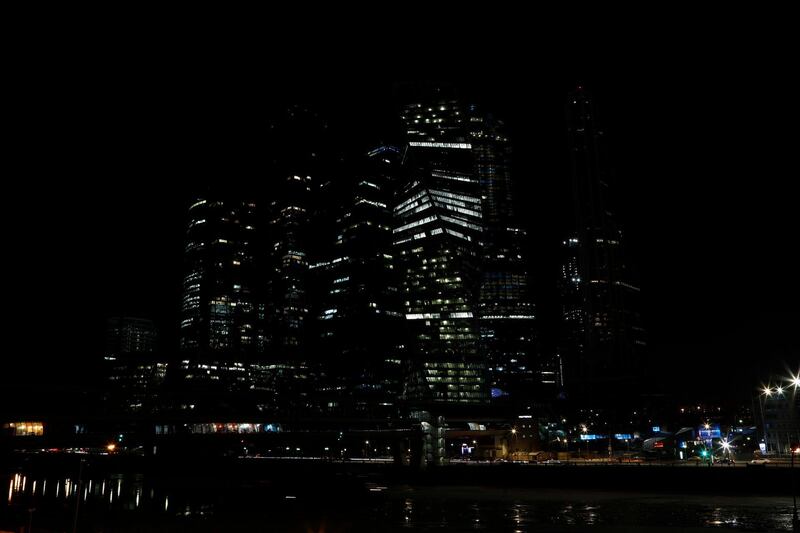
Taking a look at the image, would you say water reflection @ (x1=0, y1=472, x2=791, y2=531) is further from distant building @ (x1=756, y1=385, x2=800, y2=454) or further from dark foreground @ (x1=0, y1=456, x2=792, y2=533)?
distant building @ (x1=756, y1=385, x2=800, y2=454)

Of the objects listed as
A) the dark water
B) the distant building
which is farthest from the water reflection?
the distant building

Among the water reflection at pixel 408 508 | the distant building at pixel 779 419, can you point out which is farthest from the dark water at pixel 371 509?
the distant building at pixel 779 419

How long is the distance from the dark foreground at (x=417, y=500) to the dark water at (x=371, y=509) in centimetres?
11

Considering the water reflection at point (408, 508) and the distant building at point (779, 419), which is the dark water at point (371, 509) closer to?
the water reflection at point (408, 508)

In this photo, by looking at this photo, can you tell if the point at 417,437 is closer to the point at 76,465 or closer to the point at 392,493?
the point at 392,493

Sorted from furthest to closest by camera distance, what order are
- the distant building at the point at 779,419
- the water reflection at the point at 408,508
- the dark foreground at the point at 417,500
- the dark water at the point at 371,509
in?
the distant building at the point at 779,419, the water reflection at the point at 408,508, the dark foreground at the point at 417,500, the dark water at the point at 371,509

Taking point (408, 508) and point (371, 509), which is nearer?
point (408, 508)

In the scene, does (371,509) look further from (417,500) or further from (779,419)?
(779,419)

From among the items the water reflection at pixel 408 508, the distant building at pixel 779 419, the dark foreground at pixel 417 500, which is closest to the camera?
the dark foreground at pixel 417 500

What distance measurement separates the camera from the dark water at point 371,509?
49594mm

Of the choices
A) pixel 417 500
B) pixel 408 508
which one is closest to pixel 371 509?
pixel 408 508

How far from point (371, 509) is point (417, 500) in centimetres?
975

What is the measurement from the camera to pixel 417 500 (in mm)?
73750

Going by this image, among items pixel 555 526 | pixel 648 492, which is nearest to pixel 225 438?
pixel 648 492
